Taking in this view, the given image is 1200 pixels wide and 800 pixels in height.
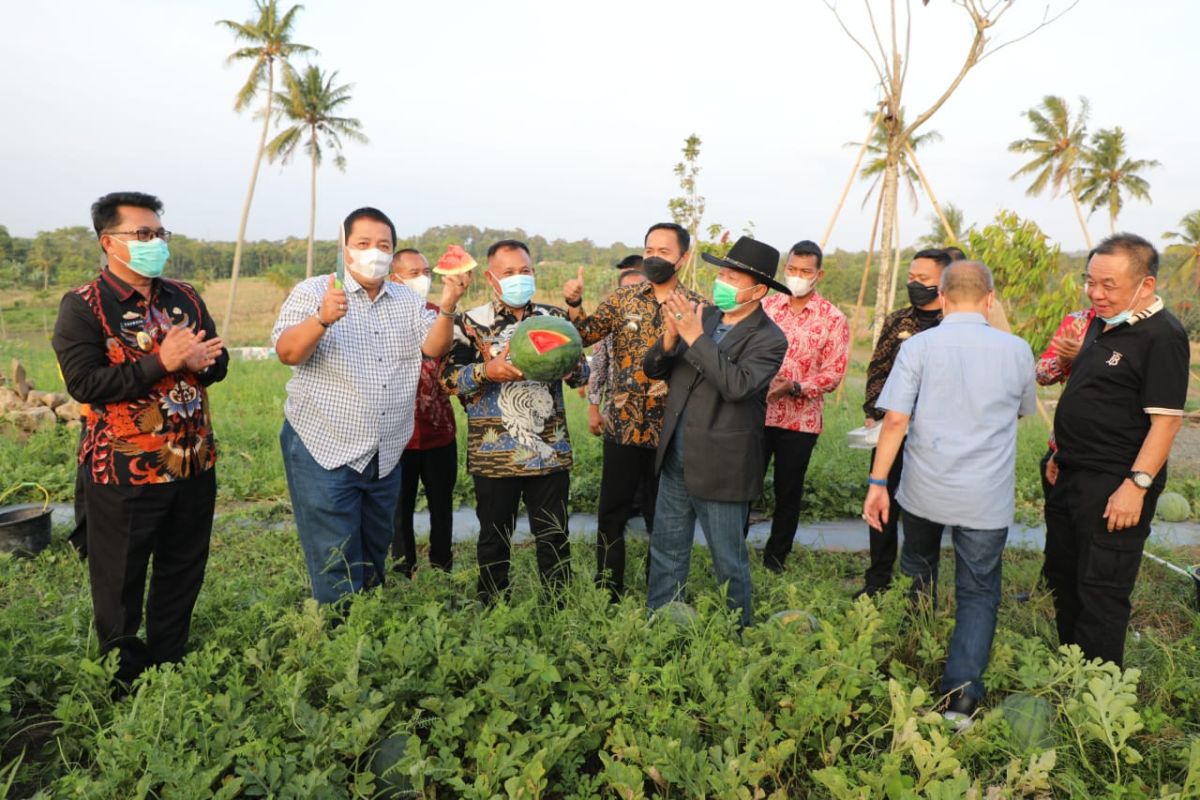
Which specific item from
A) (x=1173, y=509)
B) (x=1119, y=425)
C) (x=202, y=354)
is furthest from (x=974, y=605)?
(x=1173, y=509)

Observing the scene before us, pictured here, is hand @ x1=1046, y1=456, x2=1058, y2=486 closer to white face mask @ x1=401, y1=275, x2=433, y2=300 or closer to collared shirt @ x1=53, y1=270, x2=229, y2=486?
white face mask @ x1=401, y1=275, x2=433, y2=300

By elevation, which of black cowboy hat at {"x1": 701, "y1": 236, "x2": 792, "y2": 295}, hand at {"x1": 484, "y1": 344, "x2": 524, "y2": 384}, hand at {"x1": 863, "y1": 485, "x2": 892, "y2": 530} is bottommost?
hand at {"x1": 863, "y1": 485, "x2": 892, "y2": 530}

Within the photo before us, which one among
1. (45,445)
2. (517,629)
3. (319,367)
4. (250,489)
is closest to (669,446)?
(517,629)

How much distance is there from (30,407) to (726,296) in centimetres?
903

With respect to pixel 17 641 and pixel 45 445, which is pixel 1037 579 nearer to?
pixel 17 641

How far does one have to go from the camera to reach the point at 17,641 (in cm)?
319

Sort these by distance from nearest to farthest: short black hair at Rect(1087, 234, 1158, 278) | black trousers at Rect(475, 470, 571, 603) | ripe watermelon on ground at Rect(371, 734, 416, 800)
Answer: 1. ripe watermelon on ground at Rect(371, 734, 416, 800)
2. short black hair at Rect(1087, 234, 1158, 278)
3. black trousers at Rect(475, 470, 571, 603)

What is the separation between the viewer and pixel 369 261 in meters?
3.50

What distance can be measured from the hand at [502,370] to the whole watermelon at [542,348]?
1.1 inches

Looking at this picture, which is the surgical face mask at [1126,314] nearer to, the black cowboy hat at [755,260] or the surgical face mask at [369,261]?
the black cowboy hat at [755,260]

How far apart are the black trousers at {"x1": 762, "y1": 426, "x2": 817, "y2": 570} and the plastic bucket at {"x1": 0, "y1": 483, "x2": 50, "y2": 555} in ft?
16.1

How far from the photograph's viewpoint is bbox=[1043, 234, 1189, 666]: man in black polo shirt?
3148 millimetres

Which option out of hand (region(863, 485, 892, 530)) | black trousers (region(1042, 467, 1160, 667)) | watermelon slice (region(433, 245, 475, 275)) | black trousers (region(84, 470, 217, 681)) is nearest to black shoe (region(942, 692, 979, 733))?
black trousers (region(1042, 467, 1160, 667))

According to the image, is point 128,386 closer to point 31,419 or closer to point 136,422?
point 136,422
